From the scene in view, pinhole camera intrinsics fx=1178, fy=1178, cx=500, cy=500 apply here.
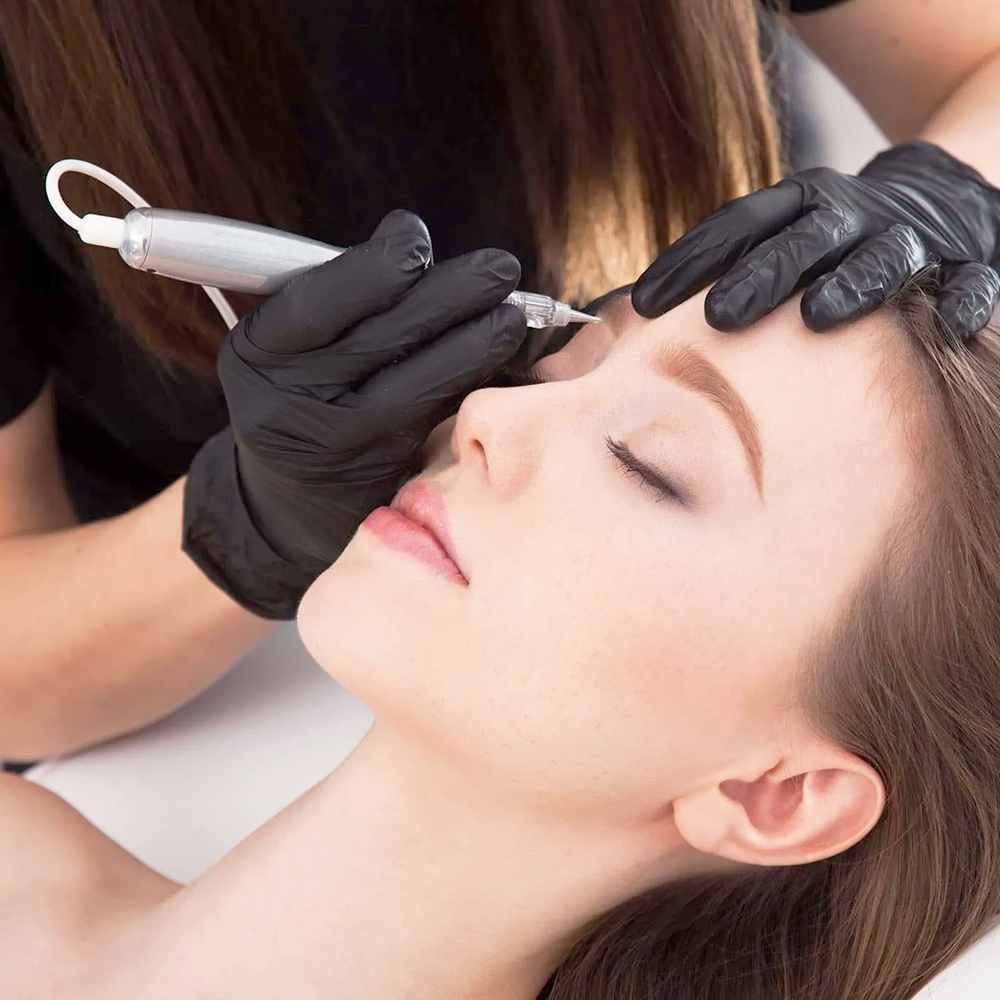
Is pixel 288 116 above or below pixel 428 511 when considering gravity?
above

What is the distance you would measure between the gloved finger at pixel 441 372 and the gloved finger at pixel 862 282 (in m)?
0.22

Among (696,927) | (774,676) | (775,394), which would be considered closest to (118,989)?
(696,927)

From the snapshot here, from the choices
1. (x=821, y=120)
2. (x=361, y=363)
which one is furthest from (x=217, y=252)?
(x=821, y=120)

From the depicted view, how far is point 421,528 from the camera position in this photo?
93cm

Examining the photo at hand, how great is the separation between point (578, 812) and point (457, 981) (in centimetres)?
21

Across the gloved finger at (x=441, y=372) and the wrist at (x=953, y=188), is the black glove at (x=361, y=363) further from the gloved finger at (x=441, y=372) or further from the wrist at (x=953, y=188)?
the wrist at (x=953, y=188)

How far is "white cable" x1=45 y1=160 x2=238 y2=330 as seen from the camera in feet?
2.91

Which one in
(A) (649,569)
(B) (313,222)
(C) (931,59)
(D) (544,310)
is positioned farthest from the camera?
(C) (931,59)

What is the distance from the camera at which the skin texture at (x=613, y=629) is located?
85 centimetres

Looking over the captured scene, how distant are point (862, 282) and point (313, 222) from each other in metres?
0.60

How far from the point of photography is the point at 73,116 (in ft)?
3.31

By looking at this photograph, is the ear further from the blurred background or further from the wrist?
the blurred background

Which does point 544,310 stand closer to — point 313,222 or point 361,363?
point 361,363

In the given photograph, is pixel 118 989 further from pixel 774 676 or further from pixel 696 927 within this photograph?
pixel 774 676
